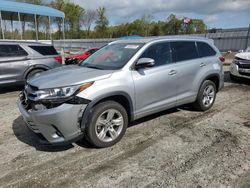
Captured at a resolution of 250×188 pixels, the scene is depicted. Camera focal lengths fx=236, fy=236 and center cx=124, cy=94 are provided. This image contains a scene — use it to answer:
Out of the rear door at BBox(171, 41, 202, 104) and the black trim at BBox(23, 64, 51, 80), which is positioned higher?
the rear door at BBox(171, 41, 202, 104)

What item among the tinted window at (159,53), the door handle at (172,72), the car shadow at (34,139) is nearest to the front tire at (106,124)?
the car shadow at (34,139)

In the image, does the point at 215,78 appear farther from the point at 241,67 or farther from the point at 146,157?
the point at 241,67

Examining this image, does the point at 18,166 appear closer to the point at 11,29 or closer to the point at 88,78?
the point at 88,78

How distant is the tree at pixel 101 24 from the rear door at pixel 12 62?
48.1 m

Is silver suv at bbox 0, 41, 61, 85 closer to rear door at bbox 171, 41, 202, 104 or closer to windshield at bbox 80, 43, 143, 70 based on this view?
windshield at bbox 80, 43, 143, 70

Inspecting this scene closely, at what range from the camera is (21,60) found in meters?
7.84

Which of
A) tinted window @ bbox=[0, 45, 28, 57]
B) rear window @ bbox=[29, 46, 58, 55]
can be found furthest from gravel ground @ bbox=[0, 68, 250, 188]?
rear window @ bbox=[29, 46, 58, 55]

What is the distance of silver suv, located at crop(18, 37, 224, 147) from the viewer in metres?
3.45

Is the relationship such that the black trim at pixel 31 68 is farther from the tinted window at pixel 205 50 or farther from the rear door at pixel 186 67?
the tinted window at pixel 205 50

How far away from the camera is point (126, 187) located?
9.50 ft

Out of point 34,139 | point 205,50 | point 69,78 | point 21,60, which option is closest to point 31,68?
point 21,60

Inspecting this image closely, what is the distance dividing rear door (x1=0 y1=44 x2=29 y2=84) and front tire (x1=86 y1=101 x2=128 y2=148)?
5.15 metres

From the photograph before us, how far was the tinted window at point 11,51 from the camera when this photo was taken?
24.9 ft

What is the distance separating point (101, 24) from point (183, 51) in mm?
52217
